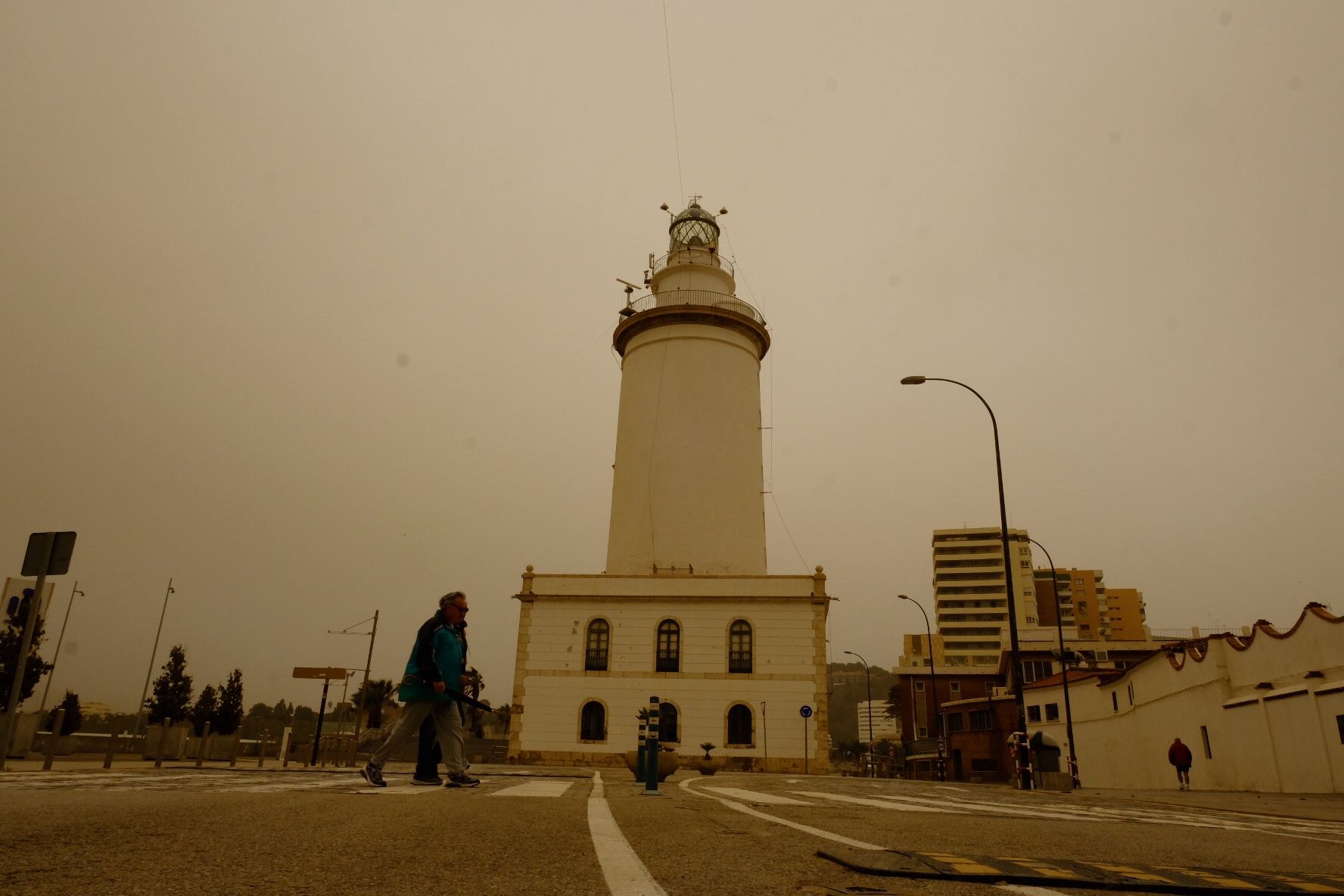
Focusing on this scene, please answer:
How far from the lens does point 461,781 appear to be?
7.73m

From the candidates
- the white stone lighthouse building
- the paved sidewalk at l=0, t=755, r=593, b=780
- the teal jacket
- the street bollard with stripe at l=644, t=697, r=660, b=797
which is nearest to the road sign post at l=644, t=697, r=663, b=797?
the street bollard with stripe at l=644, t=697, r=660, b=797

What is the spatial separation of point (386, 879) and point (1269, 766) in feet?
72.8

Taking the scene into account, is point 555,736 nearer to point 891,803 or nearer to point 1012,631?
point 1012,631

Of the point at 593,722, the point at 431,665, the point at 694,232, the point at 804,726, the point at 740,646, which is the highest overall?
the point at 694,232

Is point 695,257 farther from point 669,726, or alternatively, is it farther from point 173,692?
point 173,692

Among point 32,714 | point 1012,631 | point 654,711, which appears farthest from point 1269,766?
point 32,714

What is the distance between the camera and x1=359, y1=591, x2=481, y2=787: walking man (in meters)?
7.41

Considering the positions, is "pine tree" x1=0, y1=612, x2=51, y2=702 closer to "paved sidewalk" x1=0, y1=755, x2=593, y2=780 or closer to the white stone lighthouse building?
"paved sidewalk" x1=0, y1=755, x2=593, y2=780

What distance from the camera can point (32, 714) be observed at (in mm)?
25969

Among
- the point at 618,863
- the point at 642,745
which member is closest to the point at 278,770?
the point at 642,745

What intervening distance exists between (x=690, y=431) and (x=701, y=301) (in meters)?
6.25

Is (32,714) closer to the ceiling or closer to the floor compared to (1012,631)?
closer to the floor

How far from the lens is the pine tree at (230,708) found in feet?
197

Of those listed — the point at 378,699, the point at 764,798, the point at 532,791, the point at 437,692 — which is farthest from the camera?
the point at 378,699
